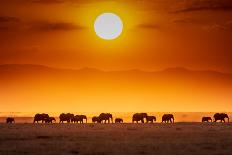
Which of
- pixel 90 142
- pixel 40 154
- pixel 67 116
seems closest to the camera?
pixel 40 154

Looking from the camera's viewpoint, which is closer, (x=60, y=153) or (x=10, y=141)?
(x=60, y=153)

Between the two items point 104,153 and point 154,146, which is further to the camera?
point 154,146

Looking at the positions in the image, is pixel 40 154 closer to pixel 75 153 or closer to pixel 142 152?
pixel 75 153

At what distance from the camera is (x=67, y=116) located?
349 feet

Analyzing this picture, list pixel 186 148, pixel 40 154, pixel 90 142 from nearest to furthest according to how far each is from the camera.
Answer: pixel 40 154
pixel 186 148
pixel 90 142

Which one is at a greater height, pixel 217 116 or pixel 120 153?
pixel 217 116

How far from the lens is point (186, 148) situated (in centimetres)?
4284

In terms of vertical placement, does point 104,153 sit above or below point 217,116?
below

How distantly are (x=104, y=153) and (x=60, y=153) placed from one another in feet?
9.46

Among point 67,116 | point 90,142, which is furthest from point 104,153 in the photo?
point 67,116

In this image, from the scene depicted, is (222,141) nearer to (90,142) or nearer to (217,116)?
(90,142)

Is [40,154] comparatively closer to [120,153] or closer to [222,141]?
[120,153]

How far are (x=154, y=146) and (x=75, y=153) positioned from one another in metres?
6.88

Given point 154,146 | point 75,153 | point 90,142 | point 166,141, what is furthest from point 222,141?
point 75,153
